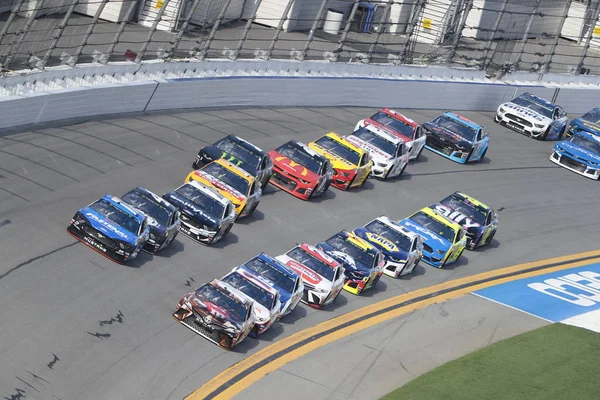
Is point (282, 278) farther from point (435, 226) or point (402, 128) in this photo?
point (402, 128)

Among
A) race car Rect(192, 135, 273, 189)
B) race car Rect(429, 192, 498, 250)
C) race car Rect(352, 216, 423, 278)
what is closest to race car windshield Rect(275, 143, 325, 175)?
race car Rect(192, 135, 273, 189)

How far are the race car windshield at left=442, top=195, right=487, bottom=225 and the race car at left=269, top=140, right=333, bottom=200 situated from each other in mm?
3653

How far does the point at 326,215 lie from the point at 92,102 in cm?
748

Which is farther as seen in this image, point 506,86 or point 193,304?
point 506,86

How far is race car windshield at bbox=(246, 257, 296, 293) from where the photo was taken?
917 inches

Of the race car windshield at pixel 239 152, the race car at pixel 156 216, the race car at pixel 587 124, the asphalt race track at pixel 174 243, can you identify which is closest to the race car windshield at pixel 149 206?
the race car at pixel 156 216

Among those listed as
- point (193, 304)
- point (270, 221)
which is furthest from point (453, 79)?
point (193, 304)

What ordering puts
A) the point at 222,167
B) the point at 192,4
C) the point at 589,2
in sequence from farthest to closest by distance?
the point at 589,2 → the point at 192,4 → the point at 222,167

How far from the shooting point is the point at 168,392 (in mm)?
19391

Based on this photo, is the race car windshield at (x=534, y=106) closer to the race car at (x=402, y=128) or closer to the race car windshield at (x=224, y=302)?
the race car at (x=402, y=128)

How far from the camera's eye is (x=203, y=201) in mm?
25531

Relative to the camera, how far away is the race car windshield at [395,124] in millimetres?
34688

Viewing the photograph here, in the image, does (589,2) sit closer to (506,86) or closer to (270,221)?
(506,86)

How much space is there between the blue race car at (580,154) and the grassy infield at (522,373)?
1377 centimetres
